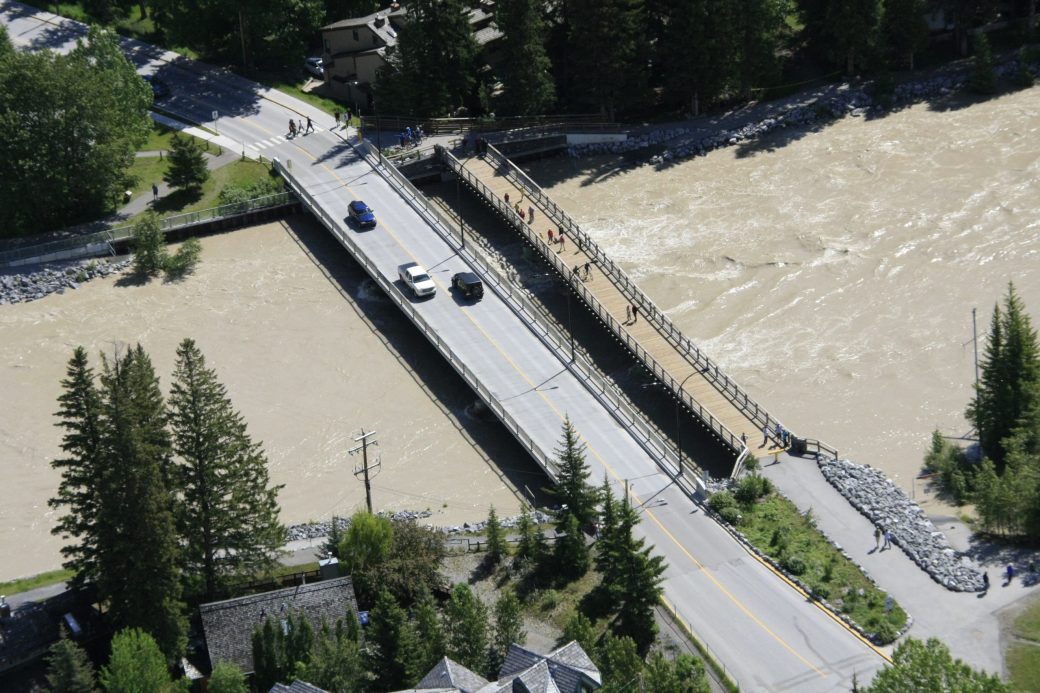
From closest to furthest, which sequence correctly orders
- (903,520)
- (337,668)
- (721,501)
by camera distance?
(337,668), (903,520), (721,501)

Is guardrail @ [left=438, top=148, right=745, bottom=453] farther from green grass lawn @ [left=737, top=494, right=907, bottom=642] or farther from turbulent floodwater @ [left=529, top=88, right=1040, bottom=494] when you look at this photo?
green grass lawn @ [left=737, top=494, right=907, bottom=642]

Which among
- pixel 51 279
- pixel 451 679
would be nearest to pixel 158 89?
pixel 51 279

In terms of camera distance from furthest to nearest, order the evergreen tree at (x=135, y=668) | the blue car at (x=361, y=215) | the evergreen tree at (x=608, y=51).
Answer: the evergreen tree at (x=608, y=51)
the blue car at (x=361, y=215)
the evergreen tree at (x=135, y=668)

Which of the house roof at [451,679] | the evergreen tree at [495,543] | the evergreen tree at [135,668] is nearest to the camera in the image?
the house roof at [451,679]

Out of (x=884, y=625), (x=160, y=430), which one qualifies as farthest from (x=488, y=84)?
(x=884, y=625)

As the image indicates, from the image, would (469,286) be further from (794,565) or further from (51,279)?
(794,565)

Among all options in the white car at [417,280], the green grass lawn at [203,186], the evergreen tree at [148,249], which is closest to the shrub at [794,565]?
the white car at [417,280]

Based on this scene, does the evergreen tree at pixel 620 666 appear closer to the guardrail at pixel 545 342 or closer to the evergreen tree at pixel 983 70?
the guardrail at pixel 545 342

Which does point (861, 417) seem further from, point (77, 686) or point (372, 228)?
point (77, 686)
